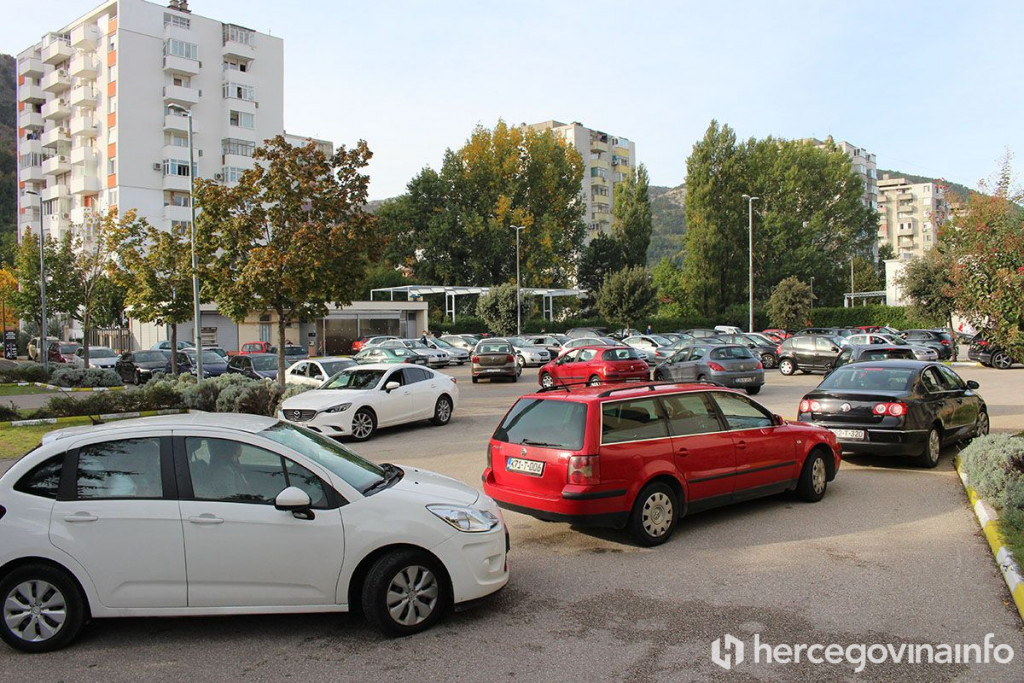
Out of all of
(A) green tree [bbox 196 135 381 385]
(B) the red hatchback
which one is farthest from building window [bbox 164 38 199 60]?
(B) the red hatchback

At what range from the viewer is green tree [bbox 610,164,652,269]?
76.0m

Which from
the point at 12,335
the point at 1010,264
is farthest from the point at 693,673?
the point at 12,335

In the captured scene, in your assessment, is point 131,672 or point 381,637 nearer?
point 131,672

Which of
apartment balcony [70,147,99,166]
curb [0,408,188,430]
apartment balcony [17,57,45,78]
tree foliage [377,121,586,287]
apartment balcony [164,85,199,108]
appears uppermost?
apartment balcony [17,57,45,78]

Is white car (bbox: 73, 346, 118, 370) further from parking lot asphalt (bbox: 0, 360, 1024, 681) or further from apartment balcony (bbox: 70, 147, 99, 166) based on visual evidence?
parking lot asphalt (bbox: 0, 360, 1024, 681)

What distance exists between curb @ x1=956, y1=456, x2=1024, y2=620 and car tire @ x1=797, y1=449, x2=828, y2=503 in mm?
1520

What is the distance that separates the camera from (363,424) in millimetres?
14383

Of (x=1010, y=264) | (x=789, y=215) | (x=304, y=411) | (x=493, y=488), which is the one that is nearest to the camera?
(x=493, y=488)

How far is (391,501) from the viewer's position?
16.6 ft

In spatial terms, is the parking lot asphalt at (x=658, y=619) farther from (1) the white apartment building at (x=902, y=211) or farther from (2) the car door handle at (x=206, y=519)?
(1) the white apartment building at (x=902, y=211)

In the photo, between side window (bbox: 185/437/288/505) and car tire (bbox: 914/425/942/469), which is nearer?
side window (bbox: 185/437/288/505)

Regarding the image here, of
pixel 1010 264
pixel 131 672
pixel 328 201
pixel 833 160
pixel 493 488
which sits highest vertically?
pixel 833 160

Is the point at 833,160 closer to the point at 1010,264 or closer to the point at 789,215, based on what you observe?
the point at 789,215

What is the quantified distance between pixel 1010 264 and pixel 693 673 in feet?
27.4
